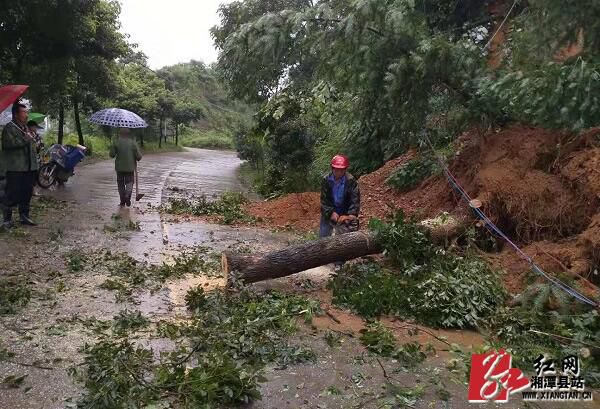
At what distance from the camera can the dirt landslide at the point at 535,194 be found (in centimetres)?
592

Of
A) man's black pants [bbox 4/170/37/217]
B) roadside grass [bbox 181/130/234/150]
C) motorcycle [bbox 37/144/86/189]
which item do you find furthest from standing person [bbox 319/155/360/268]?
roadside grass [bbox 181/130/234/150]

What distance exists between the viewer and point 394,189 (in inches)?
412

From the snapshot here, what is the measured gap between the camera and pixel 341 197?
6.89 meters

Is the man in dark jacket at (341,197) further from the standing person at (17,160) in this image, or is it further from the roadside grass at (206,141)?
the roadside grass at (206,141)

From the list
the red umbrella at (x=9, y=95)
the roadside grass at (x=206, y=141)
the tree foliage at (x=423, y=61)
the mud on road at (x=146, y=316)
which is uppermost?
the tree foliage at (x=423, y=61)

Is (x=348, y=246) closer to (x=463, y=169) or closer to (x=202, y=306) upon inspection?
(x=202, y=306)

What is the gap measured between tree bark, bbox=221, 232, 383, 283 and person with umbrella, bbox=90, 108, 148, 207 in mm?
5227

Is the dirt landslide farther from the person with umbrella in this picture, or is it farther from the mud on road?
the person with umbrella

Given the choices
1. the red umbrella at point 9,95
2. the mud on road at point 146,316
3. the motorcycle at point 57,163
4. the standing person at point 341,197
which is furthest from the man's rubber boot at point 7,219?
the standing person at point 341,197

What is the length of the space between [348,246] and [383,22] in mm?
3178

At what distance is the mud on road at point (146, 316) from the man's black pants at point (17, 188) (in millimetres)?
514

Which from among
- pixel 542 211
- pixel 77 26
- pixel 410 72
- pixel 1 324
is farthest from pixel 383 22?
pixel 77 26

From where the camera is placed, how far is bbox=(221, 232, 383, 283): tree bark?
5859 mm

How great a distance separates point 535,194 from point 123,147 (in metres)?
7.34
